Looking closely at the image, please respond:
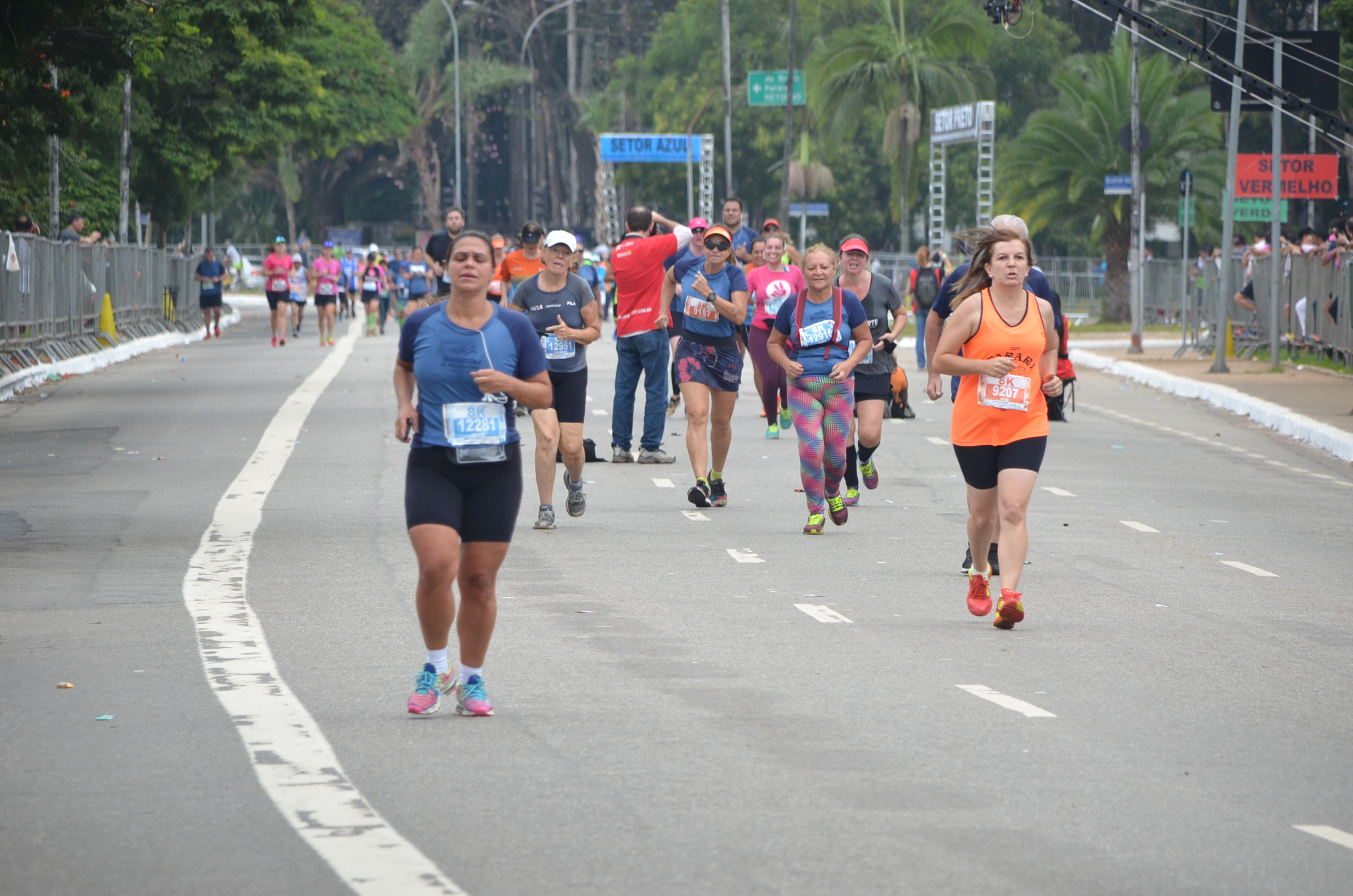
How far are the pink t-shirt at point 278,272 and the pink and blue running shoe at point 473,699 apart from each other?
96.3 ft

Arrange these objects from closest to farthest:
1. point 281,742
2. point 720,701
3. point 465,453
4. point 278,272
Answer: point 281,742, point 465,453, point 720,701, point 278,272

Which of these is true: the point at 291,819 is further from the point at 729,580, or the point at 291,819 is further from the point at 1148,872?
the point at 729,580

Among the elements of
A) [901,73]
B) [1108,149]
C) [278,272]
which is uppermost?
[901,73]

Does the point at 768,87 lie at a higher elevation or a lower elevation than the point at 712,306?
higher

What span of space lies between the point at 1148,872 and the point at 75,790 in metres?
3.15

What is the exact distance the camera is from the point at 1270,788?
245 inches

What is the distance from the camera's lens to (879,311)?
13625mm

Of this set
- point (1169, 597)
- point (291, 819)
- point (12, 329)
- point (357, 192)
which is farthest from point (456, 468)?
point (357, 192)

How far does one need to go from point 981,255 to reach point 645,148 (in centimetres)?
5916

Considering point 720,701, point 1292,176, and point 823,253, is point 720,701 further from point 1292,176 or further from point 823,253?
point 1292,176

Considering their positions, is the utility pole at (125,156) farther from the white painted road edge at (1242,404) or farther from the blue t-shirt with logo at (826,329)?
the blue t-shirt with logo at (826,329)

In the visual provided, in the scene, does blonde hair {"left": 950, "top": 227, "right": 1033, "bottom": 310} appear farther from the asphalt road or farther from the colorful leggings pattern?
the colorful leggings pattern

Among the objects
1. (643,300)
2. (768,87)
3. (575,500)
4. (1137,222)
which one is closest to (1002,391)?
(575,500)

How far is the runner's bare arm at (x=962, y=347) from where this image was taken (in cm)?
910
